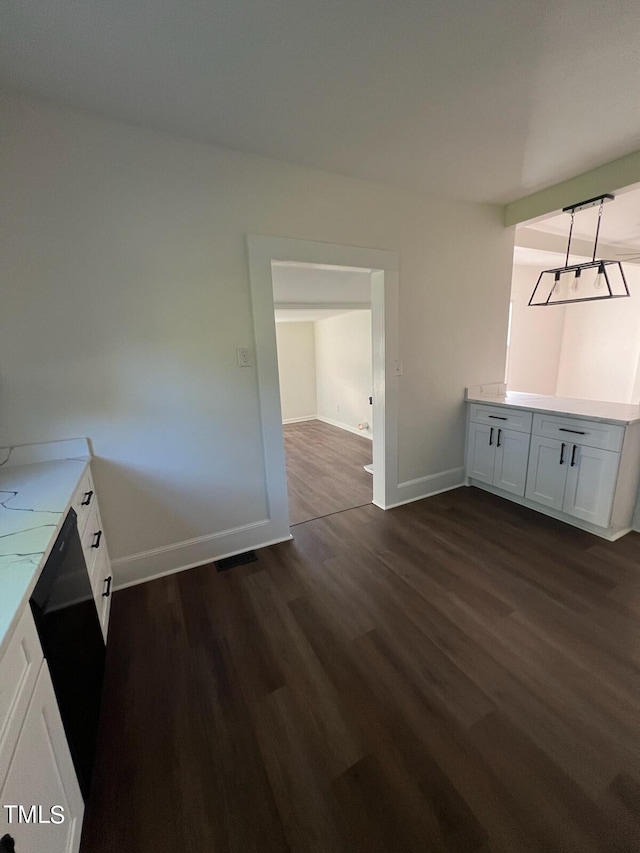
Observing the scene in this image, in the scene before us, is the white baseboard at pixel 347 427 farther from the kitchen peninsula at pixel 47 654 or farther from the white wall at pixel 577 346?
the kitchen peninsula at pixel 47 654

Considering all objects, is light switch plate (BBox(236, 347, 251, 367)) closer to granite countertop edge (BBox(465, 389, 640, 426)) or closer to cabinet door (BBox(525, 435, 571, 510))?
granite countertop edge (BBox(465, 389, 640, 426))

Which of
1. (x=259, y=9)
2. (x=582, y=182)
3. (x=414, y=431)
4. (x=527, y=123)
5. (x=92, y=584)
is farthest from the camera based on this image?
(x=414, y=431)

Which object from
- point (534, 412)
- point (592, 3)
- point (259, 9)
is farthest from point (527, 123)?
point (534, 412)

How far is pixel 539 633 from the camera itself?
1.69 meters

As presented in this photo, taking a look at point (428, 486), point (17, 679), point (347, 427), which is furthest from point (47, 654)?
point (347, 427)

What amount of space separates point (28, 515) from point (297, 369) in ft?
19.8

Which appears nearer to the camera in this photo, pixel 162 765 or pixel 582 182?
pixel 162 765

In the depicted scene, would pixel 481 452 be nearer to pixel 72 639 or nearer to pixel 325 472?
pixel 325 472

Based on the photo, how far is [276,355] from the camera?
2.25 meters

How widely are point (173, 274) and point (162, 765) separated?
7.21 feet

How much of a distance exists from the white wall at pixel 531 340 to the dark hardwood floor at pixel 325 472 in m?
3.07

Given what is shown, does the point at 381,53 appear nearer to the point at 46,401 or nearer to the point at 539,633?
the point at 46,401

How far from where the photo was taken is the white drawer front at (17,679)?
2.14ft

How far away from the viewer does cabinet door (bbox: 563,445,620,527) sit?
2.34 meters
